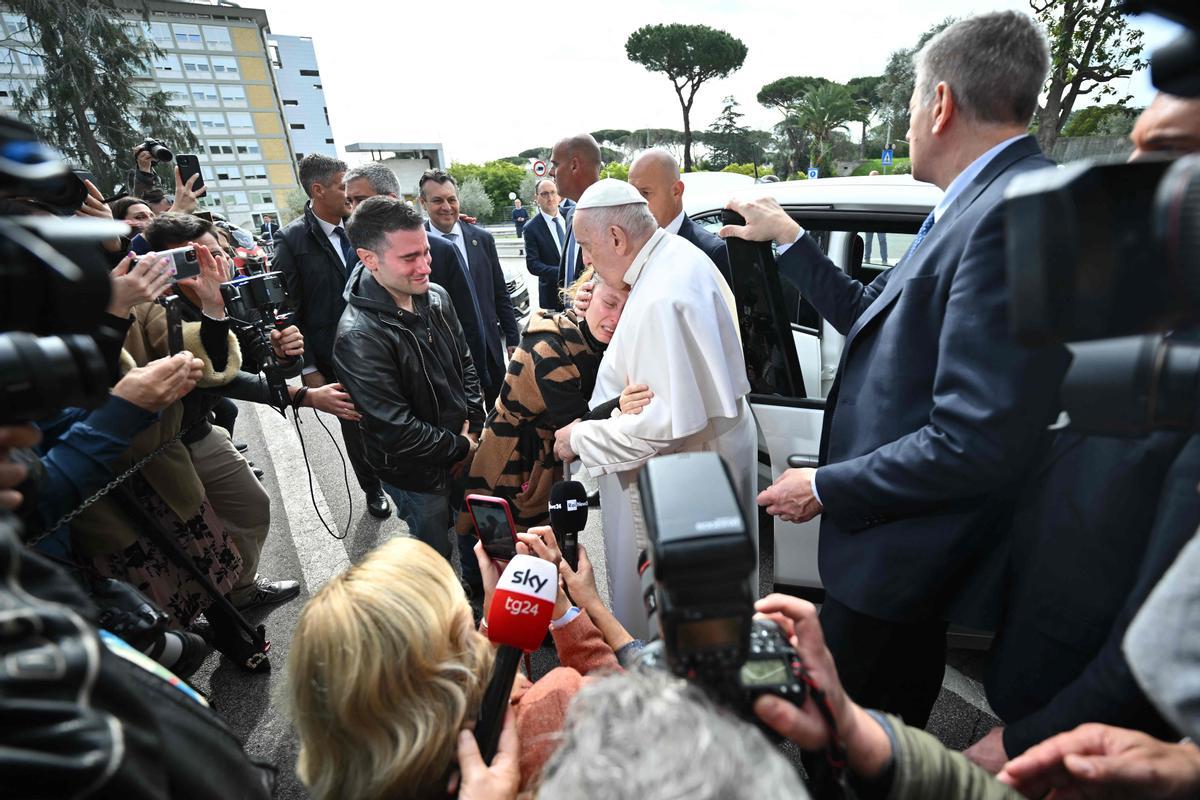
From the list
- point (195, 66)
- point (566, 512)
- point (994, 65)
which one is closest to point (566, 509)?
point (566, 512)

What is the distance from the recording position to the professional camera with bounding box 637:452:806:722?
658 mm

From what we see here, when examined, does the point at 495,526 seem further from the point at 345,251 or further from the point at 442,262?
the point at 345,251

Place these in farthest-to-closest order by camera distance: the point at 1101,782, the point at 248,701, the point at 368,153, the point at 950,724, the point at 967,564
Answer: the point at 368,153
the point at 248,701
the point at 950,724
the point at 967,564
the point at 1101,782

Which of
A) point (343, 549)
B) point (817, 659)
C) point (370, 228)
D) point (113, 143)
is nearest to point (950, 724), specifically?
point (817, 659)

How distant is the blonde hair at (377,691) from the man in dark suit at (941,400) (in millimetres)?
1039

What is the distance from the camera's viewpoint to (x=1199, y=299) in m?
0.61

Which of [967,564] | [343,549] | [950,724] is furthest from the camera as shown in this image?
[343,549]

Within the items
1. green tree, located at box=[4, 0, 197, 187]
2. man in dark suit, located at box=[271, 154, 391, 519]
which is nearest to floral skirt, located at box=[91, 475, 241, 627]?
man in dark suit, located at box=[271, 154, 391, 519]

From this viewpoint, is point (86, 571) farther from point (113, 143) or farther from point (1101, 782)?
point (113, 143)

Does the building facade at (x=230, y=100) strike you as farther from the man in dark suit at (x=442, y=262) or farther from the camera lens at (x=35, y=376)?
the camera lens at (x=35, y=376)

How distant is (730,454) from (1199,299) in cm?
171

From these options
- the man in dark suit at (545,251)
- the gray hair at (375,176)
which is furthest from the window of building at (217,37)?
the gray hair at (375,176)

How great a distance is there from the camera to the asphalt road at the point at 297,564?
7.29 ft

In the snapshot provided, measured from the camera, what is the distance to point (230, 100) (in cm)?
5641
